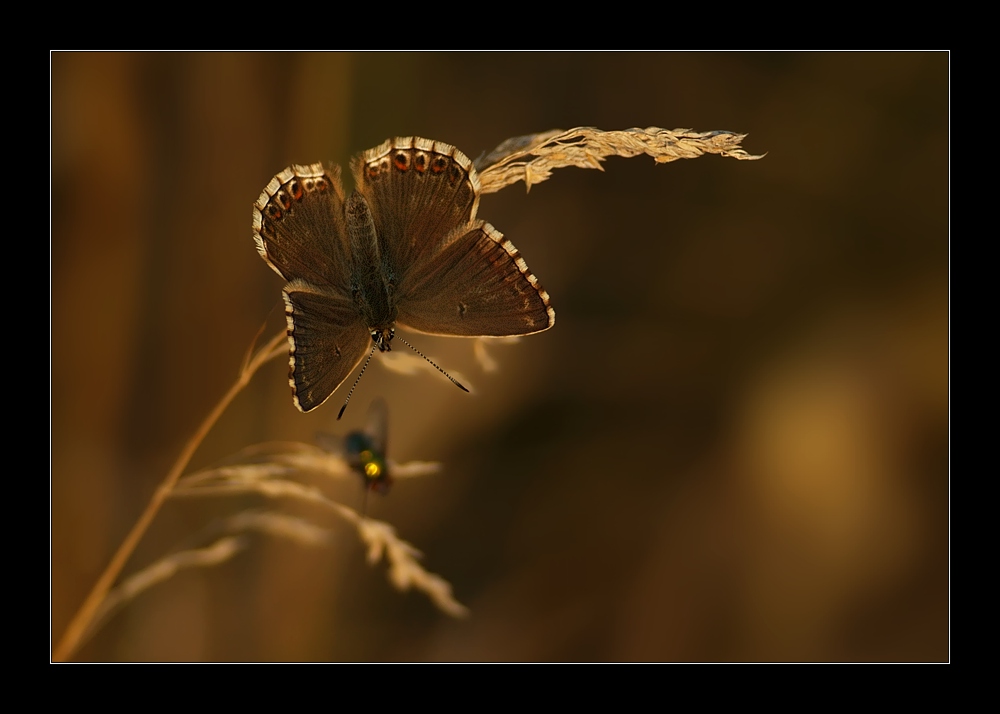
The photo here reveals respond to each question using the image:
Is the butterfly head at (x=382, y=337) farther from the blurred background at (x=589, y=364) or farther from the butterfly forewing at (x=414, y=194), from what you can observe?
the blurred background at (x=589, y=364)

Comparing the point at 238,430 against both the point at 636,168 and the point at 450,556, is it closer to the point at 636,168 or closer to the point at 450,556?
the point at 450,556

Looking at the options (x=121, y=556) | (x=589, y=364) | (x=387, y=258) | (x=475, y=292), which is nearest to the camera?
(x=121, y=556)

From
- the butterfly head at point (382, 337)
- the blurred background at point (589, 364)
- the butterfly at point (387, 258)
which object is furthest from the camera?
the blurred background at point (589, 364)

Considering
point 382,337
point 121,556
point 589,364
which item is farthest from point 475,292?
point 589,364

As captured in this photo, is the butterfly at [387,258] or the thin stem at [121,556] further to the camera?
the butterfly at [387,258]

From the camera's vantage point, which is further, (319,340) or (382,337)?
(382,337)

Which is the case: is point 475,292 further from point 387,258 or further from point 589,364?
point 589,364

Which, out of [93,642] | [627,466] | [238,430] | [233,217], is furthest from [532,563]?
[233,217]

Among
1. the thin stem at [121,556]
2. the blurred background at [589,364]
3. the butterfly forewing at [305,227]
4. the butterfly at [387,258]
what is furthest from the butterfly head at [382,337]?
the blurred background at [589,364]

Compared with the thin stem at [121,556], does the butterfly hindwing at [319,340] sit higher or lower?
higher
